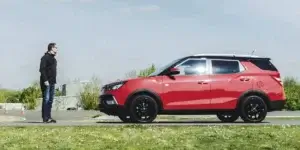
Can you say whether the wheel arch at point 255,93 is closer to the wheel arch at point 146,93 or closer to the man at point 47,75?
the wheel arch at point 146,93

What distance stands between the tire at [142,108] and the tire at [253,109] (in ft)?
7.52

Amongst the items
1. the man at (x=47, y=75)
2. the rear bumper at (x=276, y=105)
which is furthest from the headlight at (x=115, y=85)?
the rear bumper at (x=276, y=105)

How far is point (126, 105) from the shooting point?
15633mm

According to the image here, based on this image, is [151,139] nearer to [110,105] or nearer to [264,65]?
[110,105]

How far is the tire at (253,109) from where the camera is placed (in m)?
16.0

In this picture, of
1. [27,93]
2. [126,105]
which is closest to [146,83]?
[126,105]

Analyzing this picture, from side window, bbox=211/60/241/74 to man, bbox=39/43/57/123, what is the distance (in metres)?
4.07

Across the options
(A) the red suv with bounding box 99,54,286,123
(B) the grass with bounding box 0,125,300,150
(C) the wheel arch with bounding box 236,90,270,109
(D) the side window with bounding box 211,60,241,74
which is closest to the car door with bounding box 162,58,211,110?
(A) the red suv with bounding box 99,54,286,123

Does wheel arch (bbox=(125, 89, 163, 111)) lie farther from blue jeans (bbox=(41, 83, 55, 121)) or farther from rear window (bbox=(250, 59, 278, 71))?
rear window (bbox=(250, 59, 278, 71))

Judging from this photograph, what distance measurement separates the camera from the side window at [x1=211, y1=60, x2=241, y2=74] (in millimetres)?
16281

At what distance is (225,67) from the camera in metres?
16.4

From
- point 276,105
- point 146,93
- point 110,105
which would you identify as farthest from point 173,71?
point 276,105

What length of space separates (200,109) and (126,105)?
1912 mm

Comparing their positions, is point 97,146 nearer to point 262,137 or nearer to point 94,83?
point 262,137
